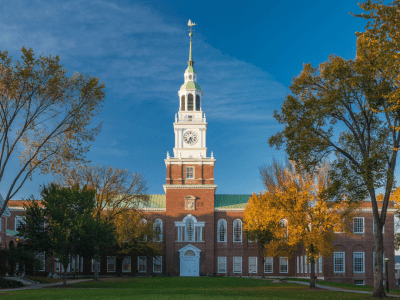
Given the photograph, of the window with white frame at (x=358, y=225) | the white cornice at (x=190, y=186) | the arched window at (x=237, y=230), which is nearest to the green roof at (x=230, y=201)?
the arched window at (x=237, y=230)

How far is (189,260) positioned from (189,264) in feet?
1.71

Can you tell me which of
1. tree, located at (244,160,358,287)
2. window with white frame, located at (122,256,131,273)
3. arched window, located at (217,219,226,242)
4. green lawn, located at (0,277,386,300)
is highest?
tree, located at (244,160,358,287)

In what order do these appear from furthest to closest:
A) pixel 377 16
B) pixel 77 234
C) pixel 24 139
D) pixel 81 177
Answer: pixel 81 177 → pixel 77 234 → pixel 24 139 → pixel 377 16

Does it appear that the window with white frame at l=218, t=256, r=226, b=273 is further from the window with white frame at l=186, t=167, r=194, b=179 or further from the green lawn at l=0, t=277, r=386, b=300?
the green lawn at l=0, t=277, r=386, b=300

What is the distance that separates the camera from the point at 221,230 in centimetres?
6303

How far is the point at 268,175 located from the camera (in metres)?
47.8

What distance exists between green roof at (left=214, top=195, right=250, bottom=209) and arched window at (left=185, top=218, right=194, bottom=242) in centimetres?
480

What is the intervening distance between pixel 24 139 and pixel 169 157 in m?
36.7

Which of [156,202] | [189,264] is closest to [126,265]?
[189,264]

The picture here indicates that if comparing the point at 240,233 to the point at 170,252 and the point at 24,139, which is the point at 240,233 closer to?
the point at 170,252

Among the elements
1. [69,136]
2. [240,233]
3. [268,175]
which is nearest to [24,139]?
[69,136]

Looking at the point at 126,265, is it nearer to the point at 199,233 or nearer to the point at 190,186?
the point at 199,233

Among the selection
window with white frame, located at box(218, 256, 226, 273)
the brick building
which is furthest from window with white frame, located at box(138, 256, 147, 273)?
window with white frame, located at box(218, 256, 226, 273)

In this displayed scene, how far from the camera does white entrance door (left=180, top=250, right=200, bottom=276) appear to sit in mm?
59656
